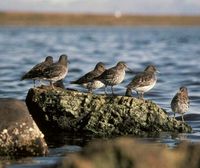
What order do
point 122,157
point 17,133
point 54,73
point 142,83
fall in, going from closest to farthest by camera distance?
point 122,157, point 17,133, point 142,83, point 54,73

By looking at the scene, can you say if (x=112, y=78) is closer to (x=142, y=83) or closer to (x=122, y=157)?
(x=142, y=83)

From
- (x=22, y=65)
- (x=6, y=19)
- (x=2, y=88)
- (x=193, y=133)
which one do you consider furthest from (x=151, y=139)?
(x=6, y=19)

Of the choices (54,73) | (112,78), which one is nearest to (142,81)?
(112,78)

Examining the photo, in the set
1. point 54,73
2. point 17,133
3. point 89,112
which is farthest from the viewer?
point 54,73

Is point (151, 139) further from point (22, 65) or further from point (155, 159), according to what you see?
point (22, 65)

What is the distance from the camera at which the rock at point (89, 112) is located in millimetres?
16781

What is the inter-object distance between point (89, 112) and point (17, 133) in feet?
10.4

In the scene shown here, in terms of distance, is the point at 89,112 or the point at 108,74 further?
the point at 108,74

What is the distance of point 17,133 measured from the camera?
1403 centimetres

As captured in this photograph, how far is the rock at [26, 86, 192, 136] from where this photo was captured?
16781 mm

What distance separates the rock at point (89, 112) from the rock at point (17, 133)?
2500 mm

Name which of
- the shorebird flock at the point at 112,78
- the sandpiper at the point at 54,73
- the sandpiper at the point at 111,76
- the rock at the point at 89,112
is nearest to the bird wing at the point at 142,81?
the shorebird flock at the point at 112,78

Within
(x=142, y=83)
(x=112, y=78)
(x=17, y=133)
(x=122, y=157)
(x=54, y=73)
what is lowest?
(x=122, y=157)

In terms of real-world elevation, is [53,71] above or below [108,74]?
above
